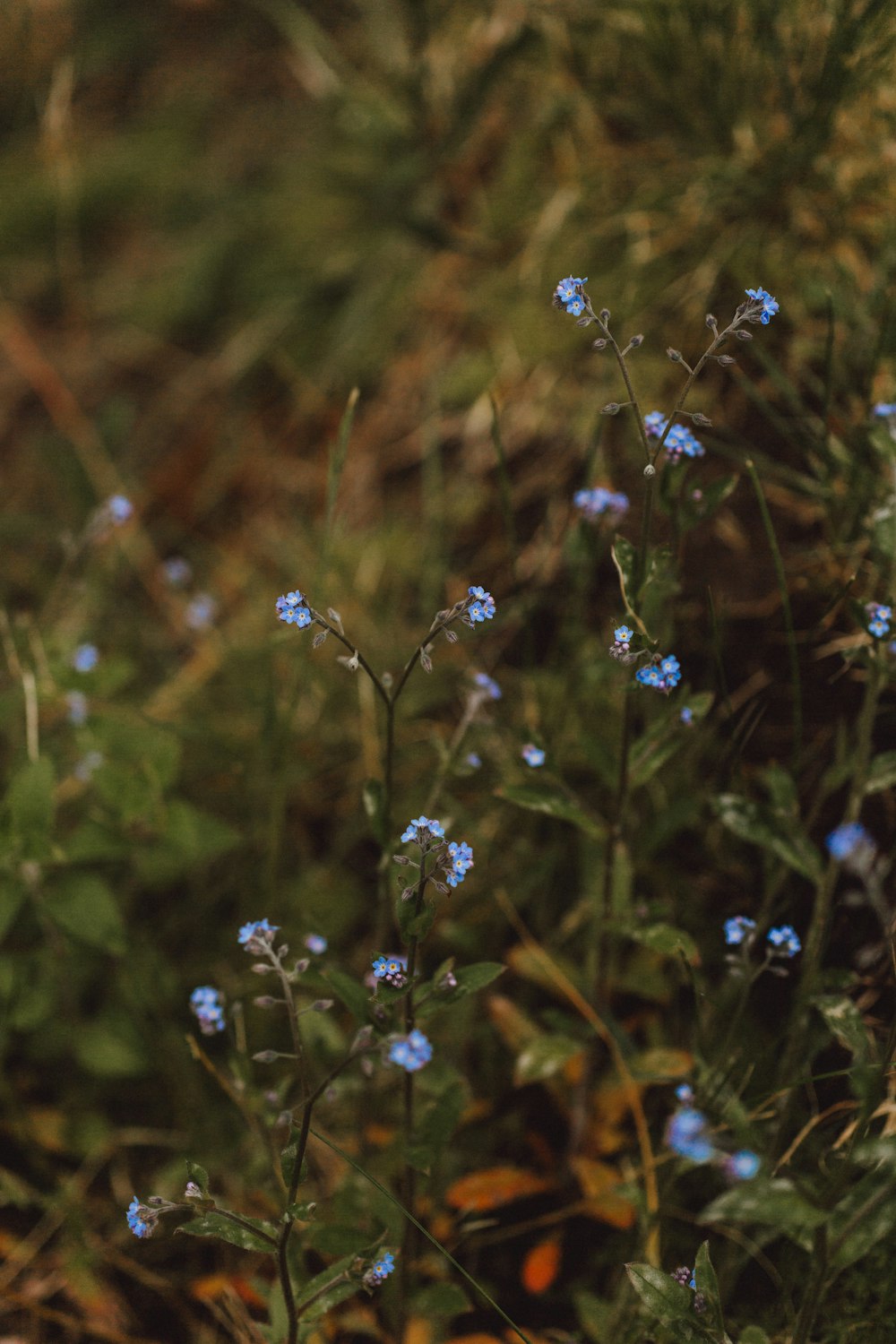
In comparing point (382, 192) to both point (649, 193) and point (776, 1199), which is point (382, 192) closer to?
point (649, 193)

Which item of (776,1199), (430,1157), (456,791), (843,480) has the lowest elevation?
(776,1199)

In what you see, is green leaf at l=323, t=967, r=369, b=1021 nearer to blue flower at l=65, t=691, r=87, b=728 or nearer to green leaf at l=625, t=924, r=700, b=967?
green leaf at l=625, t=924, r=700, b=967

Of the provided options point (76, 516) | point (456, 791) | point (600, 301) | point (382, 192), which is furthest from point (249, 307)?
point (456, 791)

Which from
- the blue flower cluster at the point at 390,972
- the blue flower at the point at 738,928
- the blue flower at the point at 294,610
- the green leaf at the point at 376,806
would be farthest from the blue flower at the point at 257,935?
the blue flower at the point at 738,928

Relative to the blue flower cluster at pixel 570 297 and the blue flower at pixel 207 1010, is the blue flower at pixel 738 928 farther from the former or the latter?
the blue flower cluster at pixel 570 297

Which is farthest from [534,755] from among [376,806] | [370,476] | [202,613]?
[370,476]

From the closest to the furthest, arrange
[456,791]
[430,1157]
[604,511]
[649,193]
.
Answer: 1. [430,1157]
2. [604,511]
3. [456,791]
4. [649,193]

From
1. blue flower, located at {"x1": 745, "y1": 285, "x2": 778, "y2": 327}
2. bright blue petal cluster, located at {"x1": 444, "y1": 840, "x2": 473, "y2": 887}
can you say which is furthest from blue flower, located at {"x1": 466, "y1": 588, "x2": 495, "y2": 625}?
blue flower, located at {"x1": 745, "y1": 285, "x2": 778, "y2": 327}

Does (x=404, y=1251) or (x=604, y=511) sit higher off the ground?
(x=604, y=511)
